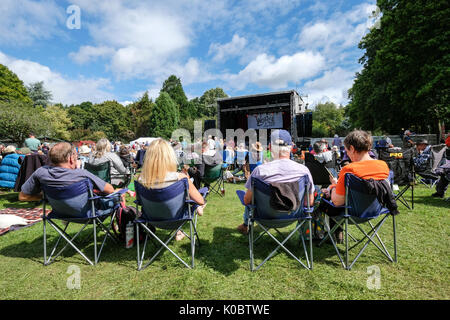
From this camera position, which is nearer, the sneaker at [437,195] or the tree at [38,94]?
the sneaker at [437,195]

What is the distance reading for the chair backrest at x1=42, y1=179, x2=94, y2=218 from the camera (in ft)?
8.15

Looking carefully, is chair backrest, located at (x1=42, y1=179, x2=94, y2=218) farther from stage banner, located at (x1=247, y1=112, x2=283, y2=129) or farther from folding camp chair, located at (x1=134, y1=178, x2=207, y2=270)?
stage banner, located at (x1=247, y1=112, x2=283, y2=129)

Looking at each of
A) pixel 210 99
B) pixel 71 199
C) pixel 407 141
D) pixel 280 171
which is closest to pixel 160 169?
pixel 71 199

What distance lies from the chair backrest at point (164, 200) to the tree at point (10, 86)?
37.5 metres

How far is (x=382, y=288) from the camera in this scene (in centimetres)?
211

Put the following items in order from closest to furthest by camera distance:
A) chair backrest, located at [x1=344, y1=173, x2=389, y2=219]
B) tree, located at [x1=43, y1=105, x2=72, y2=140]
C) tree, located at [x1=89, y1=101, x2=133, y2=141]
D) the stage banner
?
chair backrest, located at [x1=344, y1=173, x2=389, y2=219] < the stage banner < tree, located at [x1=43, y1=105, x2=72, y2=140] < tree, located at [x1=89, y1=101, x2=133, y2=141]

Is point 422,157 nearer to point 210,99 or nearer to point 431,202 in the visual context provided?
point 431,202

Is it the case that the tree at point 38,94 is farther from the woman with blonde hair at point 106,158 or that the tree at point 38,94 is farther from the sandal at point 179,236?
the sandal at point 179,236

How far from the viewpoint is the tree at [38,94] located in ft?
136

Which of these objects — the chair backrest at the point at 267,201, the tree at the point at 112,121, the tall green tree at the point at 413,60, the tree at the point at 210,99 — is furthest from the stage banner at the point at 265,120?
the tree at the point at 112,121

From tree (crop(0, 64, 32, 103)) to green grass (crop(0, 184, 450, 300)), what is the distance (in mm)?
36849

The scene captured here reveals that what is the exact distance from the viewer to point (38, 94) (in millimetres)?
41906

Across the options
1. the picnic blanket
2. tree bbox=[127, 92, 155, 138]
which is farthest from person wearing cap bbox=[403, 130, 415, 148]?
tree bbox=[127, 92, 155, 138]
